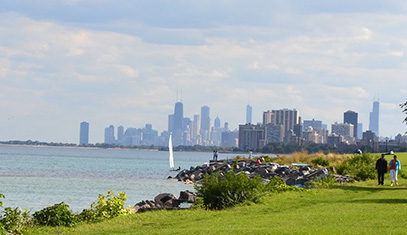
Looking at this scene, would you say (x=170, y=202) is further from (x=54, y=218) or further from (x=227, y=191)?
(x=54, y=218)

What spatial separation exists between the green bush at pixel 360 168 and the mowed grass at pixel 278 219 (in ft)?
45.5

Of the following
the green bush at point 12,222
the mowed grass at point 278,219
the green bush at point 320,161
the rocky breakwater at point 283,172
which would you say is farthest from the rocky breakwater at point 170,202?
the green bush at point 320,161

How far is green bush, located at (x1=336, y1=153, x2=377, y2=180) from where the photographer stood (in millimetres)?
38781

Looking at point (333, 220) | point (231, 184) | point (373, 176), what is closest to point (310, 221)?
point (333, 220)

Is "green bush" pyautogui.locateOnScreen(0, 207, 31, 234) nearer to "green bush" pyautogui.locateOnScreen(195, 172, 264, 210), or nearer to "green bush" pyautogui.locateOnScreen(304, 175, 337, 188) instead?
"green bush" pyautogui.locateOnScreen(195, 172, 264, 210)

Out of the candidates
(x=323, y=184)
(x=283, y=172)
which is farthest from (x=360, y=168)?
(x=283, y=172)

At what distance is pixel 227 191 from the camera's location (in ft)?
73.0

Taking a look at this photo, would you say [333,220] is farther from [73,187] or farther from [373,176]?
[73,187]

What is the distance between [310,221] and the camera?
17.8 meters

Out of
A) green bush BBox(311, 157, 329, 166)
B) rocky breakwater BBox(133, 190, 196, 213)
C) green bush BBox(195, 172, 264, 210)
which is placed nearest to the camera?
green bush BBox(195, 172, 264, 210)

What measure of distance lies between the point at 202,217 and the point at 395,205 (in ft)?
22.1

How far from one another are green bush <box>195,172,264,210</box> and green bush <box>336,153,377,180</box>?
16.7 metres

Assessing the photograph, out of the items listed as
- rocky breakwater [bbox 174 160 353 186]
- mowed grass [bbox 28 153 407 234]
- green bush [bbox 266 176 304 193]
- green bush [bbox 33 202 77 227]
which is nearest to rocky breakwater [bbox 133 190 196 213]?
mowed grass [bbox 28 153 407 234]

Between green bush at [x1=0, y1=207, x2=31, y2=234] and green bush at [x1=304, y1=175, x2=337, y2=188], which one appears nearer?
green bush at [x1=0, y1=207, x2=31, y2=234]
